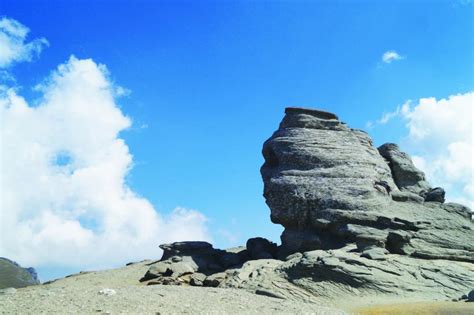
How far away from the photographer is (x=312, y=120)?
44938 millimetres

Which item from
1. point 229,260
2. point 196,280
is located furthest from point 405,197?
point 196,280

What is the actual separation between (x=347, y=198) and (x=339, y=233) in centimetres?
351

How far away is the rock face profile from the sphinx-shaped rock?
0.28ft

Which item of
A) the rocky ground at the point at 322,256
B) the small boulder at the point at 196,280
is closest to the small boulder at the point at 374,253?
the rocky ground at the point at 322,256

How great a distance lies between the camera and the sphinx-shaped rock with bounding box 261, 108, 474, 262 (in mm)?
35509

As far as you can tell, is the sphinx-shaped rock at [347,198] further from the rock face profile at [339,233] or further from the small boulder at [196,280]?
the small boulder at [196,280]

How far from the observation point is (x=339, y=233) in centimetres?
3600

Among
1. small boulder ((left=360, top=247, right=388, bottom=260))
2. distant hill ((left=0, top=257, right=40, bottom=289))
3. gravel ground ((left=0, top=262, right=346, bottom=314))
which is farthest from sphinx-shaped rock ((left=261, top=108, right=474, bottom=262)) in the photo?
distant hill ((left=0, top=257, right=40, bottom=289))

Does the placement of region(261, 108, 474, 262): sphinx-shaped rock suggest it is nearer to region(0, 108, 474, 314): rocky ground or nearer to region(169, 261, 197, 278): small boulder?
region(0, 108, 474, 314): rocky ground

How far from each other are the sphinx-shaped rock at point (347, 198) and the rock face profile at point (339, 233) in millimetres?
87

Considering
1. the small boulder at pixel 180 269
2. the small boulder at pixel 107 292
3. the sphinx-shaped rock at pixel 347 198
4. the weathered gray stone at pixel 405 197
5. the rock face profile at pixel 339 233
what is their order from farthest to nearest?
the weathered gray stone at pixel 405 197, the sphinx-shaped rock at pixel 347 198, the small boulder at pixel 180 269, the rock face profile at pixel 339 233, the small boulder at pixel 107 292

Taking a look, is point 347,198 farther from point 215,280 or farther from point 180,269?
point 180,269

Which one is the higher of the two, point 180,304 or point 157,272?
point 157,272

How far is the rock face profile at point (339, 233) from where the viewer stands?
2841cm
